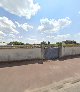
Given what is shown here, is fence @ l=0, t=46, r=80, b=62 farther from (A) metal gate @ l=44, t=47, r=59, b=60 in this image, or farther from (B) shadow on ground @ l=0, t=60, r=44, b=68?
(B) shadow on ground @ l=0, t=60, r=44, b=68

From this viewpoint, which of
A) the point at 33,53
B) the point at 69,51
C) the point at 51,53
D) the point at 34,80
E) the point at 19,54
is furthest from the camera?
the point at 69,51

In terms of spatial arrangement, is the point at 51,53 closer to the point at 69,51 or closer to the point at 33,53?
the point at 33,53

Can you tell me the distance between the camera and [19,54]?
18641mm

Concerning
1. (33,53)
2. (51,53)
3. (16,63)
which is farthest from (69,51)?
(16,63)

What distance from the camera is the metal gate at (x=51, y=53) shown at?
71.0ft

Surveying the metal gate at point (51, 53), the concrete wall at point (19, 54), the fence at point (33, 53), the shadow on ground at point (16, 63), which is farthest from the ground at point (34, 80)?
the metal gate at point (51, 53)

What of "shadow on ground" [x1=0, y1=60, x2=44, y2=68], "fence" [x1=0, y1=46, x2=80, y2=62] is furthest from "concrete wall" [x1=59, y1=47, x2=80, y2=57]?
"shadow on ground" [x1=0, y1=60, x2=44, y2=68]

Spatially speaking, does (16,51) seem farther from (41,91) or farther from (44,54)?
(41,91)

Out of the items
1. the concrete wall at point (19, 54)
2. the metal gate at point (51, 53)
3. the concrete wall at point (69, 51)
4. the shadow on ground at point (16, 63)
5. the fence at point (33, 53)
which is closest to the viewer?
the shadow on ground at point (16, 63)

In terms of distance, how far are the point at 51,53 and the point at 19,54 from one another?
5.15 meters

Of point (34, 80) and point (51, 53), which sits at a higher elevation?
point (51, 53)

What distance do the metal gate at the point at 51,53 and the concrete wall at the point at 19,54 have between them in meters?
1.10

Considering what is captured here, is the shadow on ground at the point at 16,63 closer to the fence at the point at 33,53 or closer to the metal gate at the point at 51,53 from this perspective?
the fence at the point at 33,53

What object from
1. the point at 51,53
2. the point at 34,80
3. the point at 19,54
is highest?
the point at 19,54
